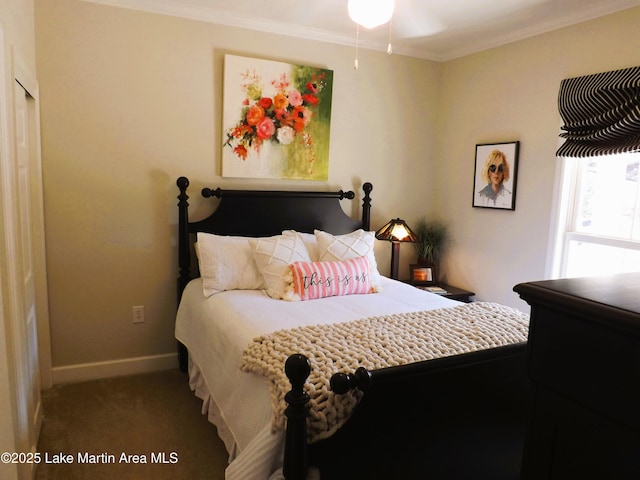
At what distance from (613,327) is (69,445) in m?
2.62

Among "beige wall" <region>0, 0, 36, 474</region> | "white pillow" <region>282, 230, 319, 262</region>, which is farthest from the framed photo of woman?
"beige wall" <region>0, 0, 36, 474</region>

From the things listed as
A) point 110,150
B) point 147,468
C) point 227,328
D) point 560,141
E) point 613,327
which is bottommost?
point 147,468

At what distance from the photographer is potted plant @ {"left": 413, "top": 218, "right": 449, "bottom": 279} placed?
3.95m

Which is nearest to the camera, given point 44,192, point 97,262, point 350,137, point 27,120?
point 27,120

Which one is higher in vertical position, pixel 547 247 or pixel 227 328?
pixel 547 247

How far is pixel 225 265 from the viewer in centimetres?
290

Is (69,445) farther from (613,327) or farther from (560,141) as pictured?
(560,141)

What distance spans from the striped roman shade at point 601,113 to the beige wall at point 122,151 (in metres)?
1.73

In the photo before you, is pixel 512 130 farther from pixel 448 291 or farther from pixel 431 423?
pixel 431 423

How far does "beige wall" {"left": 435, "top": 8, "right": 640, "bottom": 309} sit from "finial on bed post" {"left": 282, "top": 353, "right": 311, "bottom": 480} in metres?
2.35

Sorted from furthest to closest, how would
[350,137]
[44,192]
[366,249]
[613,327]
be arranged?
[350,137]
[366,249]
[44,192]
[613,327]

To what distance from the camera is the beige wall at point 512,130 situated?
282cm

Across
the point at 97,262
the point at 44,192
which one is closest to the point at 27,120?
the point at 44,192

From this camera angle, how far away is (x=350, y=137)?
12.1 feet
